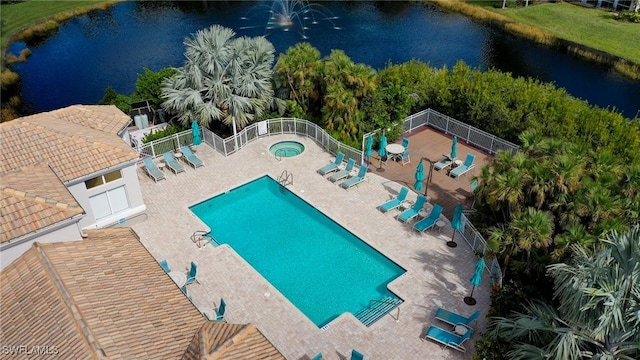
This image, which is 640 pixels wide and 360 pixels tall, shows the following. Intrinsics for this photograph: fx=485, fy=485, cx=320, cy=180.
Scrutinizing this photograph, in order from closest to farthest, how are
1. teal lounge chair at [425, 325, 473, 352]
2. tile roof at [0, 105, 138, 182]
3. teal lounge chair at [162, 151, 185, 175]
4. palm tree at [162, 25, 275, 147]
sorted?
teal lounge chair at [425, 325, 473, 352], tile roof at [0, 105, 138, 182], teal lounge chair at [162, 151, 185, 175], palm tree at [162, 25, 275, 147]

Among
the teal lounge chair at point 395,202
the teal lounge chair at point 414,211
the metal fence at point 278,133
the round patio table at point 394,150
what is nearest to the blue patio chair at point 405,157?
the round patio table at point 394,150

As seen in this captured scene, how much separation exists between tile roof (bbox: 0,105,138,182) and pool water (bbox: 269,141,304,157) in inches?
368

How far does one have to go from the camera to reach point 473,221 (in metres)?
22.1

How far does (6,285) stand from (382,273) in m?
13.5

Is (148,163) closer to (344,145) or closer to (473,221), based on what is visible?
(344,145)

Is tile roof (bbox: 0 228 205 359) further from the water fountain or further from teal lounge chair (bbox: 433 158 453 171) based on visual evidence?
the water fountain

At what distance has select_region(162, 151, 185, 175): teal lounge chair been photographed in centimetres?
2680

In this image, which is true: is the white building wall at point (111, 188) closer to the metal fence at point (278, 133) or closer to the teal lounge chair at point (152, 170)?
the teal lounge chair at point (152, 170)

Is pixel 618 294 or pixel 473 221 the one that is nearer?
pixel 618 294

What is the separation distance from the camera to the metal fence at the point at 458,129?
27.7 m

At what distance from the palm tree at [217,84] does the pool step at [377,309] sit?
14394 millimetres

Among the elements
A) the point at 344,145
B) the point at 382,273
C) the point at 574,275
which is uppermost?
the point at 574,275

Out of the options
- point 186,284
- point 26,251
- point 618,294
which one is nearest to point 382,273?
point 186,284

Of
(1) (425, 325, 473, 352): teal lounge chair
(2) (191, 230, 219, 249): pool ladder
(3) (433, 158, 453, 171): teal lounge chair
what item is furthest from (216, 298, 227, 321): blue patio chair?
(3) (433, 158, 453, 171): teal lounge chair
